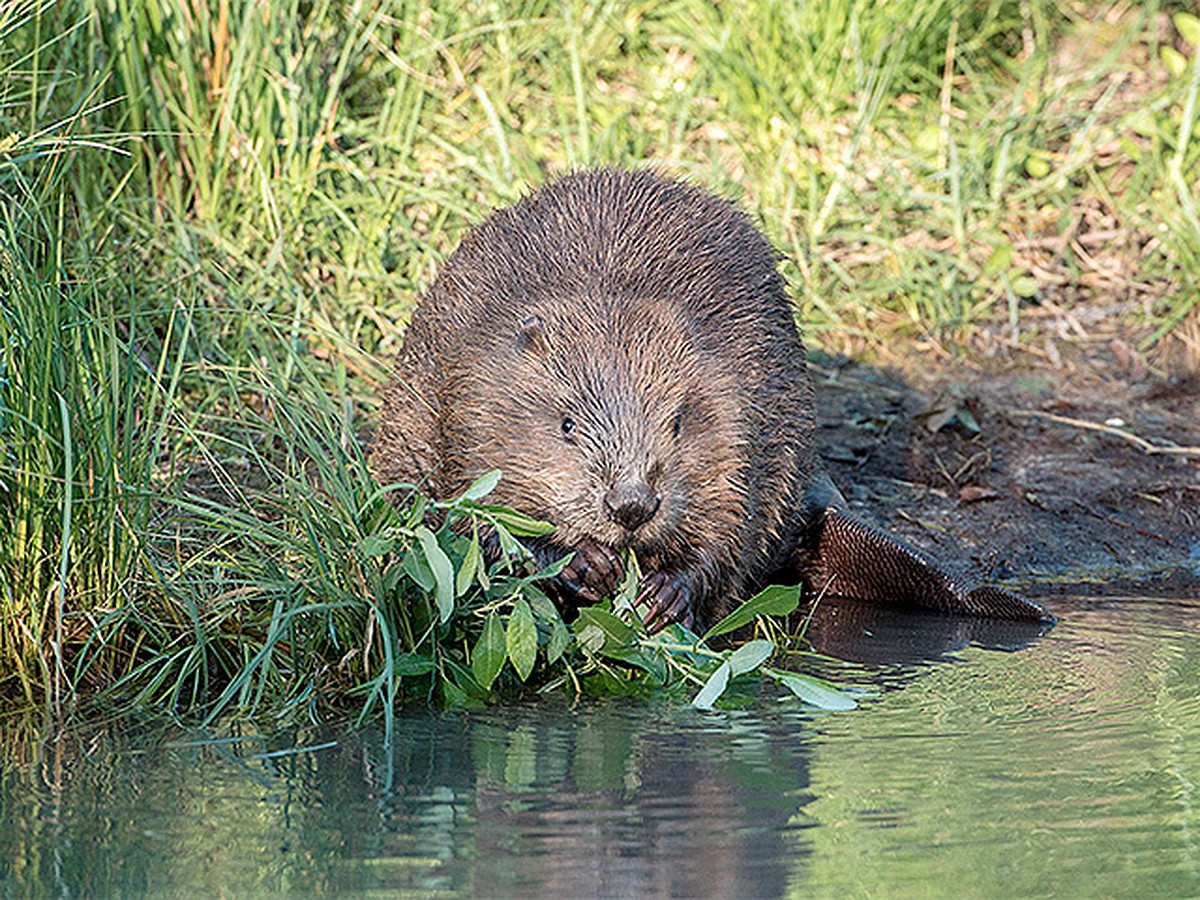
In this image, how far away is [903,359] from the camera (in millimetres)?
6027

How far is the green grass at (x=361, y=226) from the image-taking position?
11.2ft

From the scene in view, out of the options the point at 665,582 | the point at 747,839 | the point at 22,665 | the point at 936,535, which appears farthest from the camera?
the point at 936,535

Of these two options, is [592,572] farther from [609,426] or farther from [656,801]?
[656,801]

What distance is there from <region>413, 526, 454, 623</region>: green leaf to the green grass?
0.15 ft

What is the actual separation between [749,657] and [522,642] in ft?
1.40

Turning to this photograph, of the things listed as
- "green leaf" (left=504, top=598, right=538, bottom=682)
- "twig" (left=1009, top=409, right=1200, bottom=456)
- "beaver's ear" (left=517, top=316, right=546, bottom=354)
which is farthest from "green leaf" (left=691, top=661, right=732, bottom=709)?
"twig" (left=1009, top=409, right=1200, bottom=456)

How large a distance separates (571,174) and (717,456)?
38.3 inches

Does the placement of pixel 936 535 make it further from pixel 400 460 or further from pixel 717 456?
pixel 400 460

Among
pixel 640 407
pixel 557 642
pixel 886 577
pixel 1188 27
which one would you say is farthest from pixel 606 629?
pixel 1188 27

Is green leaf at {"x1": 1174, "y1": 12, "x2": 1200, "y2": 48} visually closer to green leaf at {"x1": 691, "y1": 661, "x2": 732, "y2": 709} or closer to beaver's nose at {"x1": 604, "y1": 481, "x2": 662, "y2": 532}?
beaver's nose at {"x1": 604, "y1": 481, "x2": 662, "y2": 532}

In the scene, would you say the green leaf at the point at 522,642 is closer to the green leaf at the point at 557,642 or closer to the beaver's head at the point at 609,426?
the green leaf at the point at 557,642

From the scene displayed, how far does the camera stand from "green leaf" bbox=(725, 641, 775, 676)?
137 inches

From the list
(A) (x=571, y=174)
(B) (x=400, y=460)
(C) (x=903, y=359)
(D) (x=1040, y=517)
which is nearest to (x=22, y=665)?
(B) (x=400, y=460)

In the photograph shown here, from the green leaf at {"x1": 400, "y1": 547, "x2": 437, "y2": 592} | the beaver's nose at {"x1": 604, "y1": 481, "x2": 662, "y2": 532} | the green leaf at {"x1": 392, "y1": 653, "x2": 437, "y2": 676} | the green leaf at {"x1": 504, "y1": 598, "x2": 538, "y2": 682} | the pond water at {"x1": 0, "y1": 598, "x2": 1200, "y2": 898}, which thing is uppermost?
the beaver's nose at {"x1": 604, "y1": 481, "x2": 662, "y2": 532}
